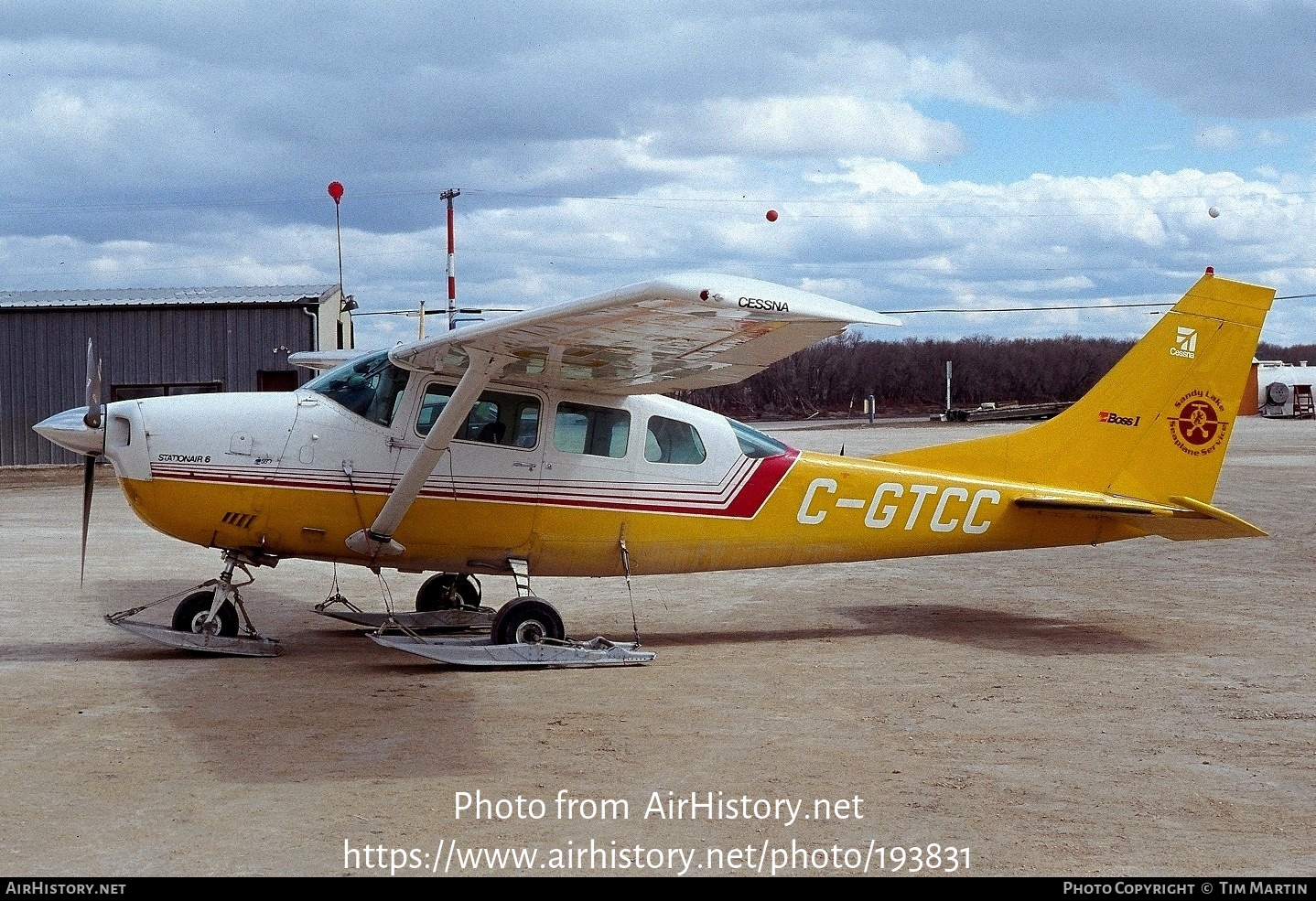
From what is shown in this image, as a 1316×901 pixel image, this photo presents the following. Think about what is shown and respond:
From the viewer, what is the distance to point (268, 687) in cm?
826

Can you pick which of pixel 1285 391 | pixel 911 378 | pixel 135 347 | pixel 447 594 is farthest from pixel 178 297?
pixel 911 378

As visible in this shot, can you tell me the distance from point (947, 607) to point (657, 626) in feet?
9.68

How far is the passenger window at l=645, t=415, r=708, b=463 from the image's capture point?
32.6 ft

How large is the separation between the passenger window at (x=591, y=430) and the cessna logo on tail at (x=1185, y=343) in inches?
188

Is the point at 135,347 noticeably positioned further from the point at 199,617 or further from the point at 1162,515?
the point at 1162,515

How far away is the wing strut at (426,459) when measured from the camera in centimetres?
857

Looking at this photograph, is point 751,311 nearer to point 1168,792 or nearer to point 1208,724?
point 1168,792

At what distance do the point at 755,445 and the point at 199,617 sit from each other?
4.49 m

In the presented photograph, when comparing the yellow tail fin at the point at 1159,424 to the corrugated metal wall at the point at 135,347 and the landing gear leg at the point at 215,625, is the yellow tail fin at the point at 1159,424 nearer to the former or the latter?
the landing gear leg at the point at 215,625

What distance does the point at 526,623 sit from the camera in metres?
9.29

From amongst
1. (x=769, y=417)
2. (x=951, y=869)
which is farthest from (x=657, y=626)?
(x=769, y=417)

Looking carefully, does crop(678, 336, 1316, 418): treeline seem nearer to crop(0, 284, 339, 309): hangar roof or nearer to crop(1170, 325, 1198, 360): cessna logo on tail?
crop(0, 284, 339, 309): hangar roof

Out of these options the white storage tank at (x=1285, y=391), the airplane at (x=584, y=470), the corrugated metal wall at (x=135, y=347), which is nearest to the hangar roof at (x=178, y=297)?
the corrugated metal wall at (x=135, y=347)

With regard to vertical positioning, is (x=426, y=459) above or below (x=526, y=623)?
above
